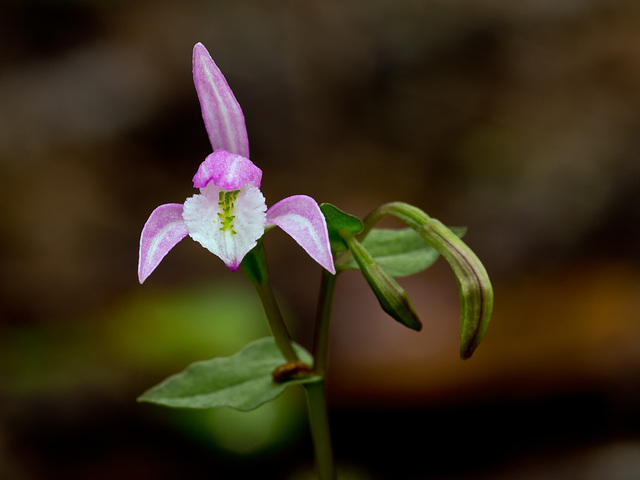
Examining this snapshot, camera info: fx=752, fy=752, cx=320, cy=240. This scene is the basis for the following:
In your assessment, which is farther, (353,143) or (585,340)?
(353,143)

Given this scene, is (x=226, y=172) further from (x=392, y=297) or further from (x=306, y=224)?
(x=392, y=297)

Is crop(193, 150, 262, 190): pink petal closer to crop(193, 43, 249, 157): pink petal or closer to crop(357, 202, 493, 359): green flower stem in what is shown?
crop(193, 43, 249, 157): pink petal

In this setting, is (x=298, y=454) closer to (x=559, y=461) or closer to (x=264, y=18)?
(x=559, y=461)

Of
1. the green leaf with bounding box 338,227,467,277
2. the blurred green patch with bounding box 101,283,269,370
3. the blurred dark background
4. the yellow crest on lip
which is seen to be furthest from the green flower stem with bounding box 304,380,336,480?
the blurred green patch with bounding box 101,283,269,370

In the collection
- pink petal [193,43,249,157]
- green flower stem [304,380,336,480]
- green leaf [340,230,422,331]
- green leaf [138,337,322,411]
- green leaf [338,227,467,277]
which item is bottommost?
green flower stem [304,380,336,480]

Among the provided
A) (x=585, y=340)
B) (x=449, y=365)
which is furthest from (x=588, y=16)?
(x=449, y=365)

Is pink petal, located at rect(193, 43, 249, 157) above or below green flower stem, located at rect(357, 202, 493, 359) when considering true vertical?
above

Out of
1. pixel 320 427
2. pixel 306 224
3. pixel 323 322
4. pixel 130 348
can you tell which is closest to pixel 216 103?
pixel 306 224
